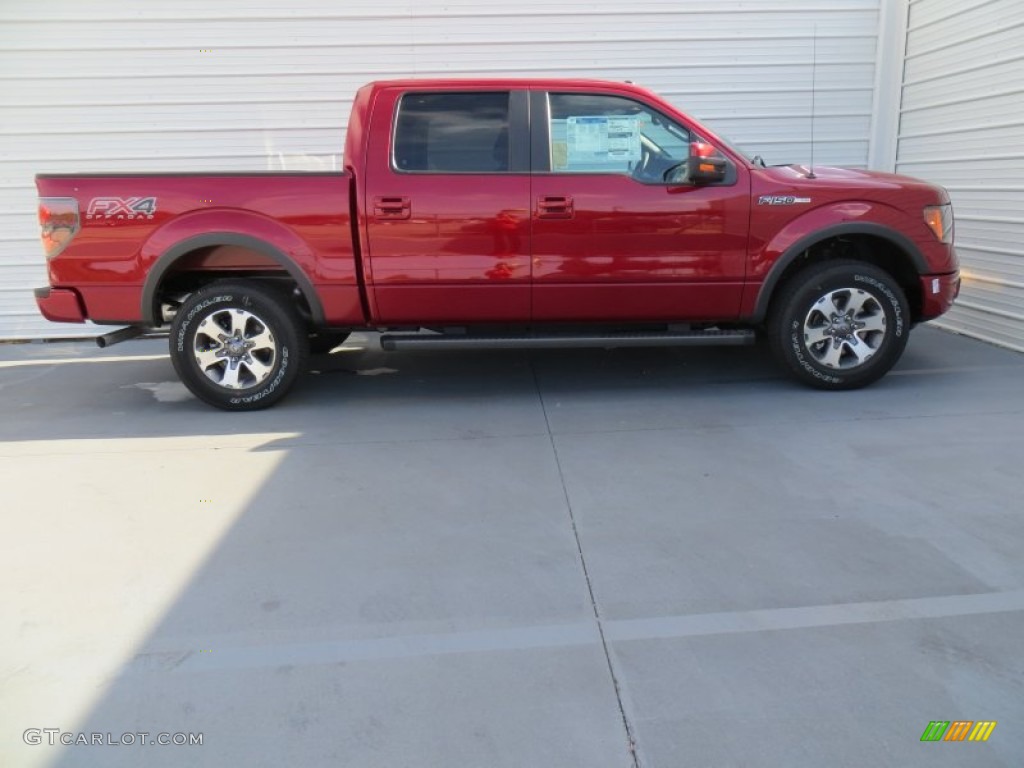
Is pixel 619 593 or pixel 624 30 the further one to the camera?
pixel 624 30

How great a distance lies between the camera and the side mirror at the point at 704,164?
4.78m

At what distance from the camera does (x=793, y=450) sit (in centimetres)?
437

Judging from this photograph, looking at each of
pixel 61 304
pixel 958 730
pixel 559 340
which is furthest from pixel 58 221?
pixel 958 730

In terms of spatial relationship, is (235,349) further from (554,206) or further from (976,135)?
(976,135)

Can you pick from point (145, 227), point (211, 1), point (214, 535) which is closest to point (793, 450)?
point (214, 535)

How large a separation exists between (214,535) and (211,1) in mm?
5974

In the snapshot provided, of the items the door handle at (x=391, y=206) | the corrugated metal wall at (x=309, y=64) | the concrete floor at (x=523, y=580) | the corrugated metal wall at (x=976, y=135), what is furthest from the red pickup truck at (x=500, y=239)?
the corrugated metal wall at (x=309, y=64)

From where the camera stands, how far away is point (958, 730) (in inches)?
88.7

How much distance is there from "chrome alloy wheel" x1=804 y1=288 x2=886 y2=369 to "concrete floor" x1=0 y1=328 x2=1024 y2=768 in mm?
298

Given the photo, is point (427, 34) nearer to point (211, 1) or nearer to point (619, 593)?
point (211, 1)

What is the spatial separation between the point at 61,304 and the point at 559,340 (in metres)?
3.27

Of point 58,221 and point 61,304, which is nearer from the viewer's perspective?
point 58,221

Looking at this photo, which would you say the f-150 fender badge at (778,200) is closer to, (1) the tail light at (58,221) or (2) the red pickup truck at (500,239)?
(2) the red pickup truck at (500,239)

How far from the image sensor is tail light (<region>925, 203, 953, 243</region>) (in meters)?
5.13
